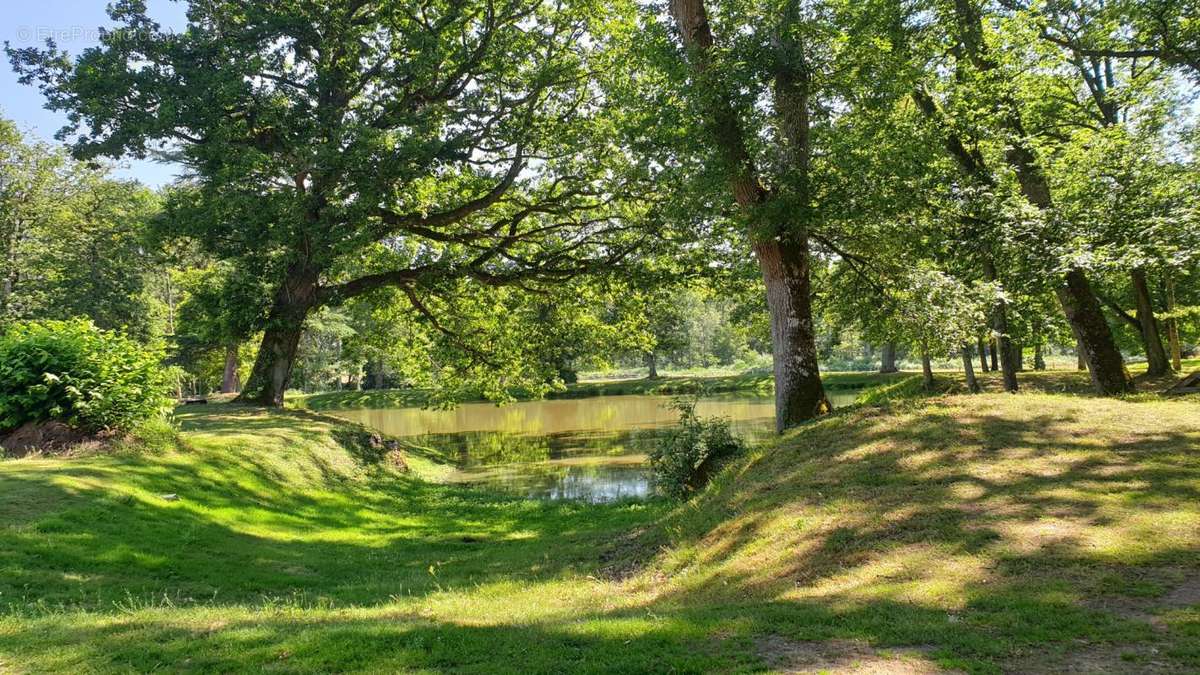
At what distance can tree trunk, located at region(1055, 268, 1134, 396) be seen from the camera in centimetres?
1359

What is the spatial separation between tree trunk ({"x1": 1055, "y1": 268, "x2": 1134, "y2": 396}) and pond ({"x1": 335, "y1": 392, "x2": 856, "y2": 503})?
7.51m

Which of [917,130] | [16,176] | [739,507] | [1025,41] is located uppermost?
[16,176]

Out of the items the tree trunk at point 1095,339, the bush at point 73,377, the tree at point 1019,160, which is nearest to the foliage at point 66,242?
the bush at point 73,377

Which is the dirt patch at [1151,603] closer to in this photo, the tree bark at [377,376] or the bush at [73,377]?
the bush at [73,377]

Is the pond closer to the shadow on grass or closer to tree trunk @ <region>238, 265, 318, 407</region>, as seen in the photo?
the shadow on grass

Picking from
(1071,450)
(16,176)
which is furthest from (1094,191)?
(16,176)

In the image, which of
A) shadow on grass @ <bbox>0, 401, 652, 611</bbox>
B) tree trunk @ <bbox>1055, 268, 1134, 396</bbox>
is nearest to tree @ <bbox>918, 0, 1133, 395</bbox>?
tree trunk @ <bbox>1055, 268, 1134, 396</bbox>

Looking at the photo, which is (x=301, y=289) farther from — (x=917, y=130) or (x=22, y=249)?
(x=22, y=249)

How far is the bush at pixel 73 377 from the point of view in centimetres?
1026

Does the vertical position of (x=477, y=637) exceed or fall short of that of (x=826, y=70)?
it falls short

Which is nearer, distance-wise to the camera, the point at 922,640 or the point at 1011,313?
the point at 922,640

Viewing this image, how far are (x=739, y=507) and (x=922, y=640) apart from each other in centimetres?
428

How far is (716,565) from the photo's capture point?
6977mm

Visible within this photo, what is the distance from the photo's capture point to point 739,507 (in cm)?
826
